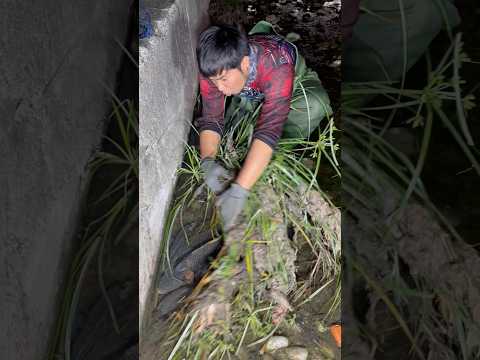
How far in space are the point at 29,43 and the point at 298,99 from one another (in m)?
1.38

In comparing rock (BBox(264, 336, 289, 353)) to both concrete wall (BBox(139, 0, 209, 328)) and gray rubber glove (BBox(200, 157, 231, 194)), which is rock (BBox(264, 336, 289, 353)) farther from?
gray rubber glove (BBox(200, 157, 231, 194))

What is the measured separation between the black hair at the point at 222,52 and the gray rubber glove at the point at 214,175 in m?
0.36

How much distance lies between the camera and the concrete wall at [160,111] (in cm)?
132

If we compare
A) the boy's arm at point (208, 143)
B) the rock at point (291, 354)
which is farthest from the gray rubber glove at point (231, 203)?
the rock at point (291, 354)

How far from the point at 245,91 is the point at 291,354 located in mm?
954

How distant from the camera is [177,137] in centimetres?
173

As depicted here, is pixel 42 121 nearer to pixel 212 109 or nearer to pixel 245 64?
pixel 245 64

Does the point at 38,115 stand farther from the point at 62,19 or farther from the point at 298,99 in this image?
the point at 298,99

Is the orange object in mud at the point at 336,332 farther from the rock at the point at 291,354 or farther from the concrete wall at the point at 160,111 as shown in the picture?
the concrete wall at the point at 160,111

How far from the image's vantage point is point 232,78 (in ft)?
5.27

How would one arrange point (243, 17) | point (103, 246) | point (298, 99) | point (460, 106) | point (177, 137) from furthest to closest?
point (243, 17), point (298, 99), point (177, 137), point (103, 246), point (460, 106)

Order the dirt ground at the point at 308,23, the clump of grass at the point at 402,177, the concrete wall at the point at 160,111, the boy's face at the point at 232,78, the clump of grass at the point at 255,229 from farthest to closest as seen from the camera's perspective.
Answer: the dirt ground at the point at 308,23 < the boy's face at the point at 232,78 < the clump of grass at the point at 255,229 < the concrete wall at the point at 160,111 < the clump of grass at the point at 402,177

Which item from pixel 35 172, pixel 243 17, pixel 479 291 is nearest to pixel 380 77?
pixel 479 291

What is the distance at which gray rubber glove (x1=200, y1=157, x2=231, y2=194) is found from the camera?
177 centimetres
